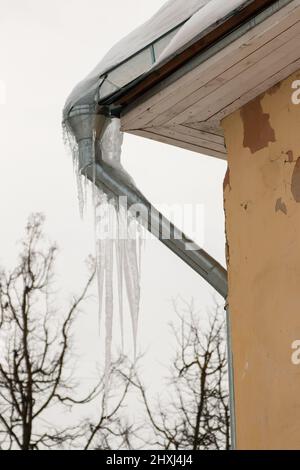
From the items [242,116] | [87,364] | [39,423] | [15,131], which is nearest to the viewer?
[242,116]

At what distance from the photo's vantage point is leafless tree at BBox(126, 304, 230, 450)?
9.25 metres

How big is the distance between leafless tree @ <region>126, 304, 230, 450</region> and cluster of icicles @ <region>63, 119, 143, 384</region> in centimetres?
550

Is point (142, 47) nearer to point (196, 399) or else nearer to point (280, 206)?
point (280, 206)

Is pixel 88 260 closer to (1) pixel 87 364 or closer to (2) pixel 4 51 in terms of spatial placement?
(1) pixel 87 364

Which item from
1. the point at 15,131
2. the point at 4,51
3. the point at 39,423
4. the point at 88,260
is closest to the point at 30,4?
the point at 4,51

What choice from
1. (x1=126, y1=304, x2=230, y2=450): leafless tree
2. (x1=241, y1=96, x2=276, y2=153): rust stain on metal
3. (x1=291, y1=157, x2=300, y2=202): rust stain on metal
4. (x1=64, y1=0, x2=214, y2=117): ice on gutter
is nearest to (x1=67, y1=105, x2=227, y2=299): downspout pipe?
(x1=64, y1=0, x2=214, y2=117): ice on gutter

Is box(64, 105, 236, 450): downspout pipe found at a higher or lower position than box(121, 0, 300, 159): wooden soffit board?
lower

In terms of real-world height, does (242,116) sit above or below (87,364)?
below

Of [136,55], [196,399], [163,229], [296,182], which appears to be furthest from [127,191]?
[196,399]

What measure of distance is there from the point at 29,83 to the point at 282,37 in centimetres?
1203

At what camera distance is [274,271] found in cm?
320

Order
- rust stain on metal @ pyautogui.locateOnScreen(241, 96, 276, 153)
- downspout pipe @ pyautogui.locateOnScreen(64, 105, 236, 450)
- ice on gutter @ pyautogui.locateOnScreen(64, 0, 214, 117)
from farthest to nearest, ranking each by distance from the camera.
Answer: downspout pipe @ pyautogui.locateOnScreen(64, 105, 236, 450) < ice on gutter @ pyautogui.locateOnScreen(64, 0, 214, 117) < rust stain on metal @ pyautogui.locateOnScreen(241, 96, 276, 153)

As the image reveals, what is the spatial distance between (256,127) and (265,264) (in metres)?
0.54

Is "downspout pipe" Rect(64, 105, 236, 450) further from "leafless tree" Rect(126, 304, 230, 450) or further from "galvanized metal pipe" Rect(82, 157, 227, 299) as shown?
"leafless tree" Rect(126, 304, 230, 450)
